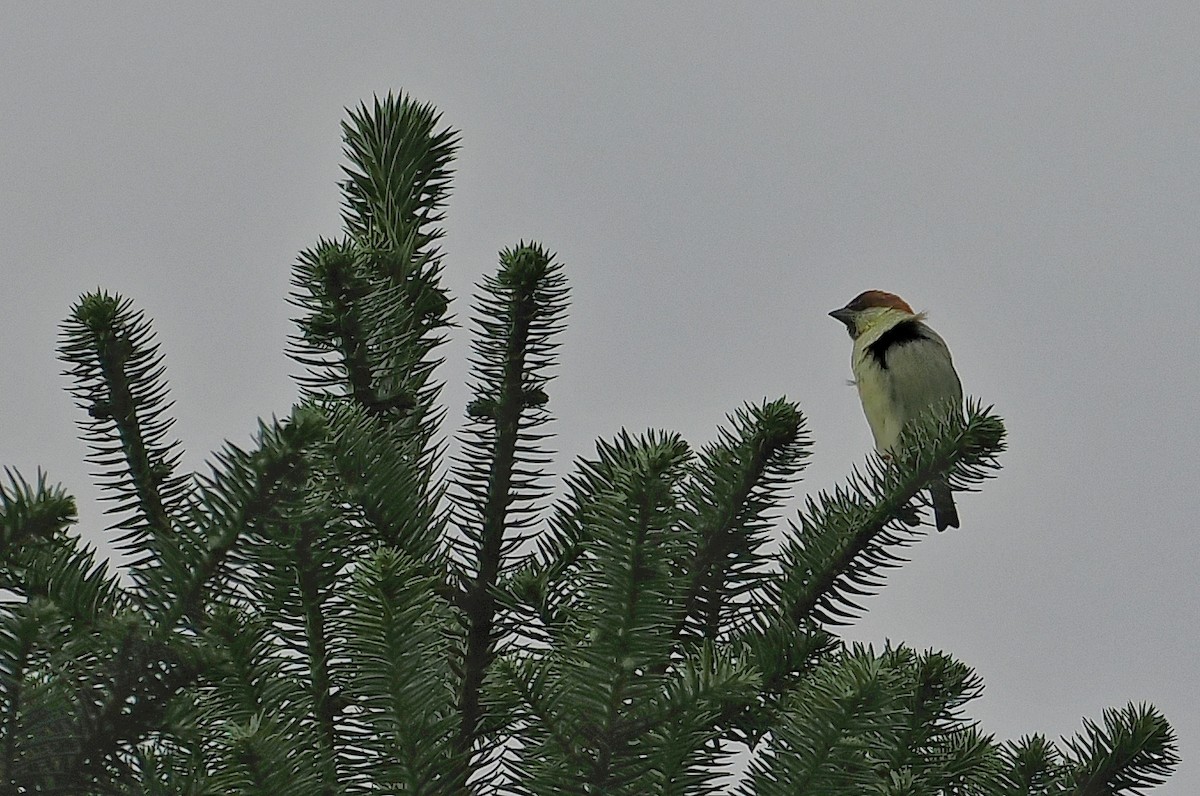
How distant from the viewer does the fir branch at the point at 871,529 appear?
6.81 feet

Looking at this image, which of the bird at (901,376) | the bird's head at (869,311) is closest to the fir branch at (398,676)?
the bird at (901,376)

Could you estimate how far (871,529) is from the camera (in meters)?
2.08

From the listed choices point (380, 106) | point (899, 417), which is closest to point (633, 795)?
point (380, 106)

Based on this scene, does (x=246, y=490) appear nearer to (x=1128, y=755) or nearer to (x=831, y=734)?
(x=831, y=734)

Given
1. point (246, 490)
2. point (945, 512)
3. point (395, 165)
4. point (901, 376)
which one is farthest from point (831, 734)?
point (901, 376)

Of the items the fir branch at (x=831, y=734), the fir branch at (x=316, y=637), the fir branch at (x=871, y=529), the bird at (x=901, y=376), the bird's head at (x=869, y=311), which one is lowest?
the fir branch at (x=831, y=734)

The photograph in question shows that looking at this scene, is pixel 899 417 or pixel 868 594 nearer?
pixel 868 594

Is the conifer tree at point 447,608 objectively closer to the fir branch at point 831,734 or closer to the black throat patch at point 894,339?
the fir branch at point 831,734

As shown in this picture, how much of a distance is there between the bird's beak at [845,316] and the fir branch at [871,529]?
505 centimetres

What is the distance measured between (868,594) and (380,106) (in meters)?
1.41

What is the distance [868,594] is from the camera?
2.10m

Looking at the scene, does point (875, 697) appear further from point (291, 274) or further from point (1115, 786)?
point (291, 274)

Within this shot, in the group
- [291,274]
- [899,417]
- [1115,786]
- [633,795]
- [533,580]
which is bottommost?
[633,795]

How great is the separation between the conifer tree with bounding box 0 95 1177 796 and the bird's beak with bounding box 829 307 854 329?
15.6 ft
